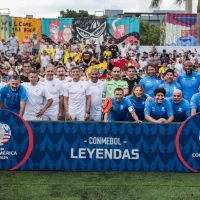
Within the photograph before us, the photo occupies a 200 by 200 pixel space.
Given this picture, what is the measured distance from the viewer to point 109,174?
8.41 metres

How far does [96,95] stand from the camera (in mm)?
10133

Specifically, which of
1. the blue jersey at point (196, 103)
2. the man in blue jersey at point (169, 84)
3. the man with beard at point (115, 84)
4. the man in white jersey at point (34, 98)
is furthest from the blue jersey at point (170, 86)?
the man in white jersey at point (34, 98)

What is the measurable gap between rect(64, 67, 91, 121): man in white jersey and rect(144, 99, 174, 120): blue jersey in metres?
1.55

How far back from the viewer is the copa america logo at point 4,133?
8.51 metres

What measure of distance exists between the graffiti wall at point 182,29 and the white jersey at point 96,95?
20432 millimetres

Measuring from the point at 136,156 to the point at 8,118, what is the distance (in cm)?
231

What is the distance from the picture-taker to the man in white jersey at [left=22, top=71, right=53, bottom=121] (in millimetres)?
9531

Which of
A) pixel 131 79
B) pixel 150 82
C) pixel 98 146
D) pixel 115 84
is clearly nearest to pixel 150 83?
pixel 150 82

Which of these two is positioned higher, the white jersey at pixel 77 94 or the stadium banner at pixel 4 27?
the stadium banner at pixel 4 27

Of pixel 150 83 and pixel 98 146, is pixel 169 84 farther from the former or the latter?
pixel 98 146

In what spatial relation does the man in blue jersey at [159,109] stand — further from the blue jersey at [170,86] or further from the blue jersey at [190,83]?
the blue jersey at [190,83]

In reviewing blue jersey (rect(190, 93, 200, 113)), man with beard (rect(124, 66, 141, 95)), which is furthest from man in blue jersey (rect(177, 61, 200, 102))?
blue jersey (rect(190, 93, 200, 113))

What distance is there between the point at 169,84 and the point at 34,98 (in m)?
2.87

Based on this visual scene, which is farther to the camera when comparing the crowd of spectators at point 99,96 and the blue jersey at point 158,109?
the crowd of spectators at point 99,96
